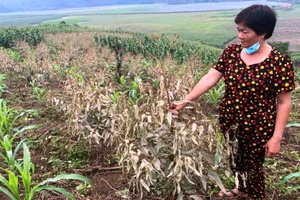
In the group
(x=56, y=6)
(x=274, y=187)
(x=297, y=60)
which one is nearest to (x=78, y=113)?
(x=274, y=187)

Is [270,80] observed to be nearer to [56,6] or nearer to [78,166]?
[78,166]

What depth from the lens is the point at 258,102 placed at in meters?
1.90

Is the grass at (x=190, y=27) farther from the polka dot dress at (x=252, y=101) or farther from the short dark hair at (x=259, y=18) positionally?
the short dark hair at (x=259, y=18)

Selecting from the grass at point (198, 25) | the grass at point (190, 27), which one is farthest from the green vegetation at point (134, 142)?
the grass at point (190, 27)

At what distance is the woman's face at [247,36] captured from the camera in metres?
1.78

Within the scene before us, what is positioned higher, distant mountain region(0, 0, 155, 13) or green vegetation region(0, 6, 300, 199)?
distant mountain region(0, 0, 155, 13)

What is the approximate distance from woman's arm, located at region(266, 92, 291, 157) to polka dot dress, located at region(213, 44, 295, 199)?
5 cm

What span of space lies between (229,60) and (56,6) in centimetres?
15217

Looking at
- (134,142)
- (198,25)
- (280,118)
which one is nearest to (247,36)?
(280,118)

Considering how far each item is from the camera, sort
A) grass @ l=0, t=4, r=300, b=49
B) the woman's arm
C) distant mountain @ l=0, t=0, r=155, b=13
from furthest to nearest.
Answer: distant mountain @ l=0, t=0, r=155, b=13 < grass @ l=0, t=4, r=300, b=49 < the woman's arm

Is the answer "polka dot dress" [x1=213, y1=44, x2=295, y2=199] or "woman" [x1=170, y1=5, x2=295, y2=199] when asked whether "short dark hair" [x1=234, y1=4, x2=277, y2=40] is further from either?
"polka dot dress" [x1=213, y1=44, x2=295, y2=199]

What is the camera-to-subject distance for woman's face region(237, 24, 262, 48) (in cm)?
178

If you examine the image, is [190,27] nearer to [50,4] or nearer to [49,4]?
[50,4]

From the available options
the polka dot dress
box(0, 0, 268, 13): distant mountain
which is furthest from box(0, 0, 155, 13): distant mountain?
the polka dot dress
